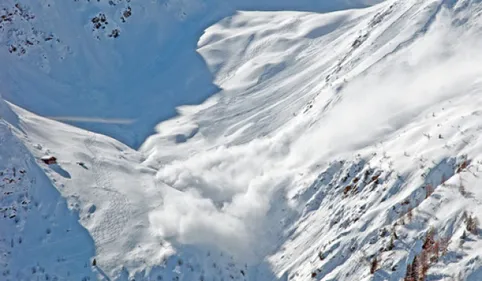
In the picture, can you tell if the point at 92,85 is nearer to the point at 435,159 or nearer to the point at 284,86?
the point at 284,86

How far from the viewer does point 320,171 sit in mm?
19797

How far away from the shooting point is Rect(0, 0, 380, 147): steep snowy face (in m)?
28.4

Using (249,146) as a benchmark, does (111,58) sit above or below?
above

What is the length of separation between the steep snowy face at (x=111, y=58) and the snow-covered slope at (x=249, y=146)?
9 cm

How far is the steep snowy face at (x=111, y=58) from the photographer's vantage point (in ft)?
93.0

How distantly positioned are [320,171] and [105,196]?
6374 millimetres

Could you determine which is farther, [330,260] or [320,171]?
[320,171]

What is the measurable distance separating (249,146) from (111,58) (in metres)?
11.2

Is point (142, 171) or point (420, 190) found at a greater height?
point (142, 171)

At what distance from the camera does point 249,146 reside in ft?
79.1

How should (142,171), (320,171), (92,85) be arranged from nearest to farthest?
1. (320,171)
2. (142,171)
3. (92,85)

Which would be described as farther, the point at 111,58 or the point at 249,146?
the point at 111,58

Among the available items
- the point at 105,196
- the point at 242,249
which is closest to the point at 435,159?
the point at 242,249

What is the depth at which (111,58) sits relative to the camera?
3234cm
